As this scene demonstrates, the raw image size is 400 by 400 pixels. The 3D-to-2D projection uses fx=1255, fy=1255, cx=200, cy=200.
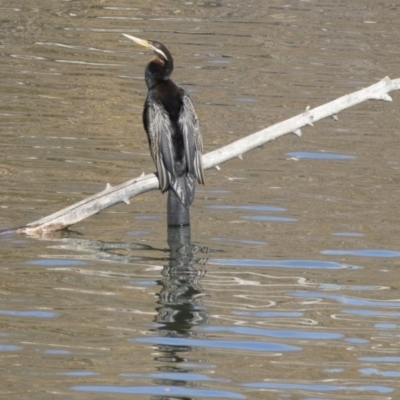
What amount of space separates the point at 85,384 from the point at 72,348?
550 mm

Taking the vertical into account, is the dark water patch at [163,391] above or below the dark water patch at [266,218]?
below

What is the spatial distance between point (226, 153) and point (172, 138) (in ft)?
2.19

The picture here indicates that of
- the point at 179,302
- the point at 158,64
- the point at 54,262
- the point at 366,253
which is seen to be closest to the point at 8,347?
the point at 179,302

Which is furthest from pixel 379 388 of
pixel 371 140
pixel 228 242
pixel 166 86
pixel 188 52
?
pixel 188 52

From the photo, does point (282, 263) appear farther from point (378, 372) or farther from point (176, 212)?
point (378, 372)

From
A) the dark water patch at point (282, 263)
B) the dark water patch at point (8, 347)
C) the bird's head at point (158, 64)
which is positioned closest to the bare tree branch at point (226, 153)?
the dark water patch at point (282, 263)

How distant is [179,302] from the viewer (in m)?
7.44

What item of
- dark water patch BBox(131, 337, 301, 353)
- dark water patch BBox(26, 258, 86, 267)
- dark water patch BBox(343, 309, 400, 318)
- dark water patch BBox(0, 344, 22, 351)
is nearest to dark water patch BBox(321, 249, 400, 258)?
dark water patch BBox(343, 309, 400, 318)

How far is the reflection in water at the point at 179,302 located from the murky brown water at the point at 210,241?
0.02 metres

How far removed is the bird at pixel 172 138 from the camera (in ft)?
28.7

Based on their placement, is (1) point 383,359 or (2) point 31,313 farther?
(2) point 31,313

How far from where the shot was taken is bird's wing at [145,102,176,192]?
8.81 meters

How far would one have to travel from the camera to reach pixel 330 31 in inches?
758

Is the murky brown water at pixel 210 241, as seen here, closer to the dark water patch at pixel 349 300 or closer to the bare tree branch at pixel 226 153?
the dark water patch at pixel 349 300
